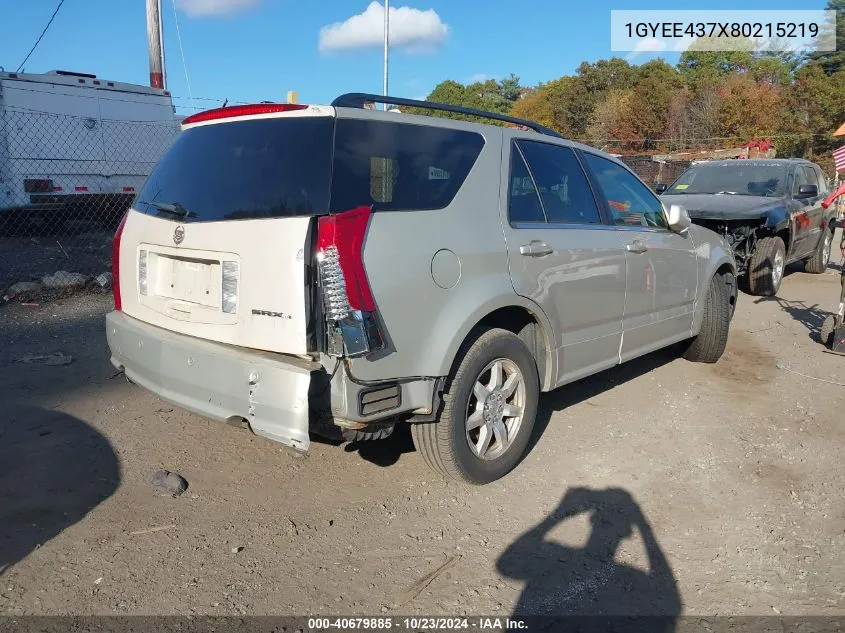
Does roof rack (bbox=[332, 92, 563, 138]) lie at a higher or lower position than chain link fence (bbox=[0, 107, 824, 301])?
lower

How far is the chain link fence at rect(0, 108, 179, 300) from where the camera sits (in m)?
12.1

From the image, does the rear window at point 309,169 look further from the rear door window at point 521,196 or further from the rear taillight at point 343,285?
the rear door window at point 521,196

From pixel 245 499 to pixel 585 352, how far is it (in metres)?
2.20

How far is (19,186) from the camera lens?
12164 millimetres

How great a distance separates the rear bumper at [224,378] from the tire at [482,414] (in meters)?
0.78

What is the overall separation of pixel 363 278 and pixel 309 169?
565 millimetres

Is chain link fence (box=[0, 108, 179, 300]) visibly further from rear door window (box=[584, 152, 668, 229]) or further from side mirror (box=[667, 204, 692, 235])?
side mirror (box=[667, 204, 692, 235])

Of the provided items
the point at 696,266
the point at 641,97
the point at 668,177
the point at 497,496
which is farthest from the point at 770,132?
the point at 497,496

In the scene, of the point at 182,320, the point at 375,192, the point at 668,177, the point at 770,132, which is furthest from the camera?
the point at 770,132

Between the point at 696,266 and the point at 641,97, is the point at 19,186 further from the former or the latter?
the point at 641,97

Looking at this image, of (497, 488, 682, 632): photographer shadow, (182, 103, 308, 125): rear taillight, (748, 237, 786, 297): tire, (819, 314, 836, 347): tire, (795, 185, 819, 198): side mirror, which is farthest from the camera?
(795, 185, 819, 198): side mirror

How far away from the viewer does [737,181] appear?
9945 millimetres

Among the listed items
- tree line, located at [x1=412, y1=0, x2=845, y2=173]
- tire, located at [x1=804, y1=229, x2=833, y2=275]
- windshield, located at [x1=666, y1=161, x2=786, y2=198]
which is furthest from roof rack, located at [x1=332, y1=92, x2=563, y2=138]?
tree line, located at [x1=412, y1=0, x2=845, y2=173]

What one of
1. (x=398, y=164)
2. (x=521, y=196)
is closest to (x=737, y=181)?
(x=521, y=196)
